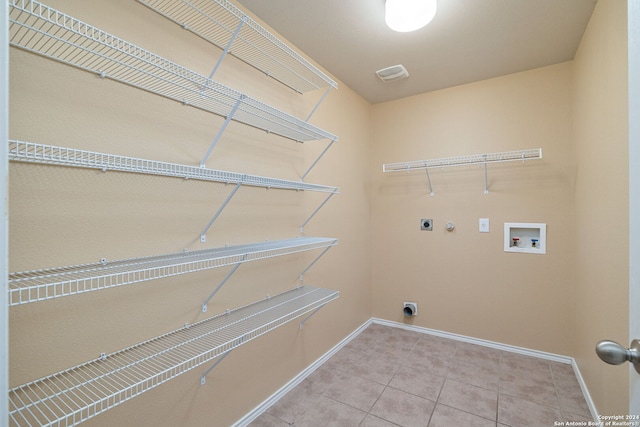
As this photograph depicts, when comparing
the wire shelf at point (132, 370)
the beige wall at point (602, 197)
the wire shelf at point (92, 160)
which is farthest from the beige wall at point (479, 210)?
the wire shelf at point (92, 160)

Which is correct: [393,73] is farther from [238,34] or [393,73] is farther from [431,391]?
[431,391]

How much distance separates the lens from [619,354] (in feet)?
2.03

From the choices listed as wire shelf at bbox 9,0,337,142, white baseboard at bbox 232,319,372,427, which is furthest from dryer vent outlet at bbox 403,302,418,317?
wire shelf at bbox 9,0,337,142

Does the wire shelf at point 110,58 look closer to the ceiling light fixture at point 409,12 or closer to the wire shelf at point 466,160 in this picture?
the ceiling light fixture at point 409,12

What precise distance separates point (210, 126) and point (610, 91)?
1.96m

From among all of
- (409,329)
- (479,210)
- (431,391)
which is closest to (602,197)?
(479,210)

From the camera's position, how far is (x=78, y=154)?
97cm

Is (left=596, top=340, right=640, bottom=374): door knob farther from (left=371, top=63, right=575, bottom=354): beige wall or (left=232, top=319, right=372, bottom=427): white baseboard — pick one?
(left=371, top=63, right=575, bottom=354): beige wall

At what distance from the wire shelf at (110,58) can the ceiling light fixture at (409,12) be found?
2.47 ft

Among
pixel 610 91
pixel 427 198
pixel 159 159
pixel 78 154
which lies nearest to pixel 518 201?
pixel 427 198

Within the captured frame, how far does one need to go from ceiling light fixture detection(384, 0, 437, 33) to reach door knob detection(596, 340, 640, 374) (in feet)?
5.07

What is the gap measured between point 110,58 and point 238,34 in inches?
26.7

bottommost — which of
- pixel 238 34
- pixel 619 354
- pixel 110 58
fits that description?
pixel 619 354

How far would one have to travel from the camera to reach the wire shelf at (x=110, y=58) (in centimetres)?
82
